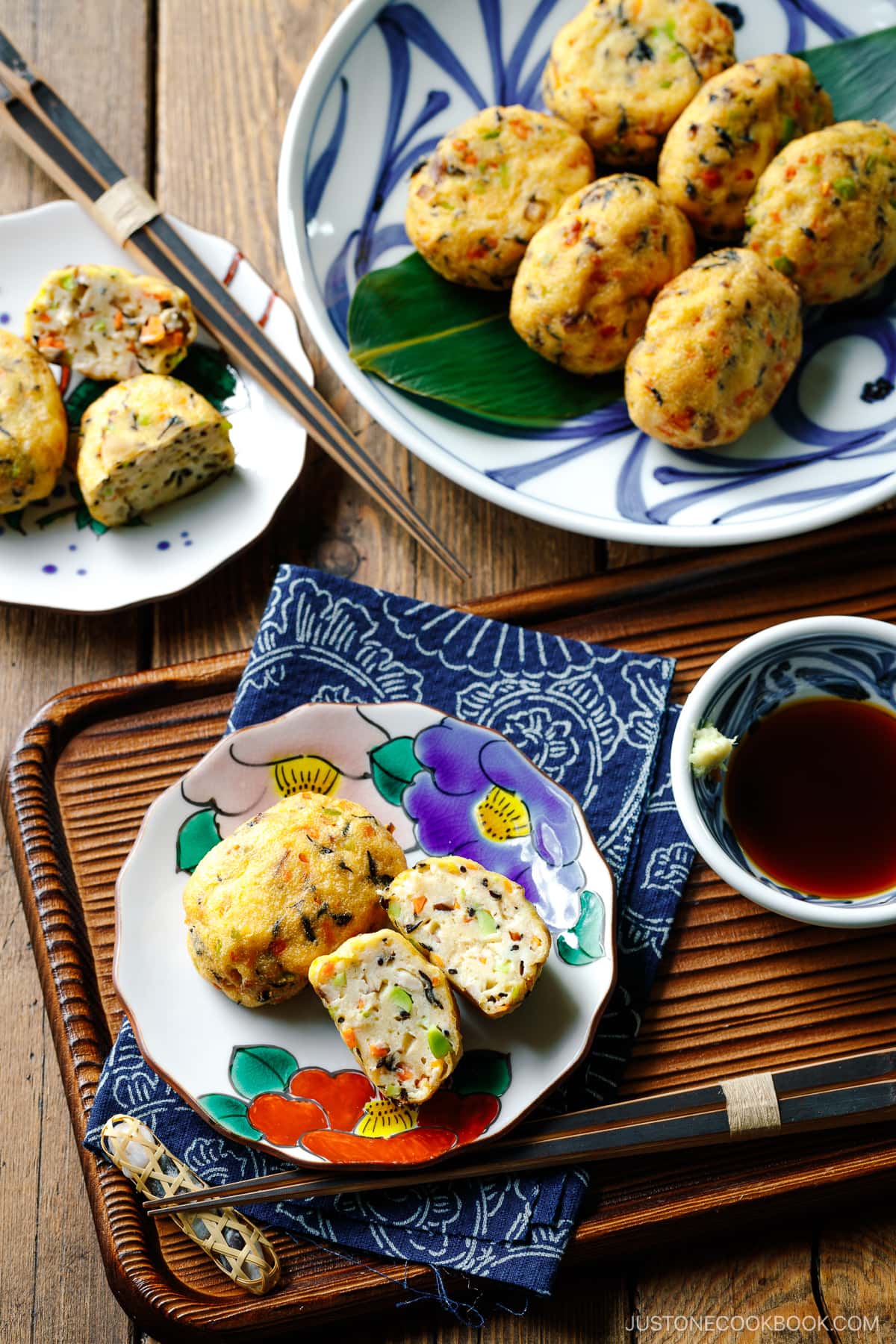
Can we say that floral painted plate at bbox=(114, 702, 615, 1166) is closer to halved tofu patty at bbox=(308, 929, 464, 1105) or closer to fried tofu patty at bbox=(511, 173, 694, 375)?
halved tofu patty at bbox=(308, 929, 464, 1105)

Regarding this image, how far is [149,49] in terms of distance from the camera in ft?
6.56

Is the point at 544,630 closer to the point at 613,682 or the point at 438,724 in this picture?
the point at 613,682

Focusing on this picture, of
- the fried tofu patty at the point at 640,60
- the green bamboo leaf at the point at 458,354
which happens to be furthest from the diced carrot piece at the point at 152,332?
the fried tofu patty at the point at 640,60

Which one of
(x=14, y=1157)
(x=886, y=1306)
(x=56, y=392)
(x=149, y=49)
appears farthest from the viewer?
(x=149, y=49)

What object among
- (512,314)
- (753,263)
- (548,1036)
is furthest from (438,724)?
(753,263)

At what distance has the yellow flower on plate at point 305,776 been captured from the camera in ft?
4.97

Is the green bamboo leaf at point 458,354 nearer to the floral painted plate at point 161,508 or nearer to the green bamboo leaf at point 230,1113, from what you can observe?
the floral painted plate at point 161,508

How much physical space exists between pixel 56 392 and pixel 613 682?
0.92 m

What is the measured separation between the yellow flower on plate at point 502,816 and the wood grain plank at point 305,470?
37 centimetres

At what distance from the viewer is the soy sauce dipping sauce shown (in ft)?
4.90

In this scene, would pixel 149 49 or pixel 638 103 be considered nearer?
pixel 638 103

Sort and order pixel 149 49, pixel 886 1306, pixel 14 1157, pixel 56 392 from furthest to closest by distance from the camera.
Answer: pixel 149 49 < pixel 56 392 < pixel 14 1157 < pixel 886 1306

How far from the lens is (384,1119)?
1411 mm

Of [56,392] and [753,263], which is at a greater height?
[56,392]
